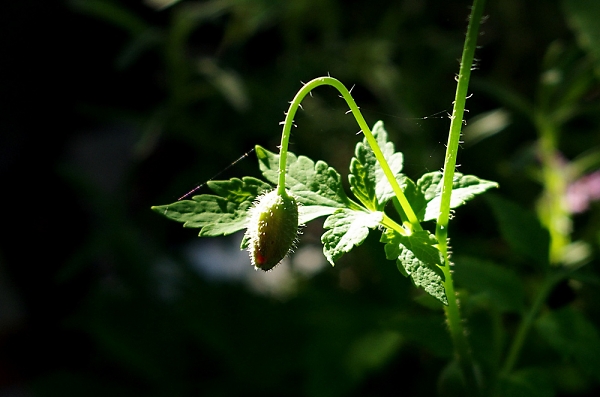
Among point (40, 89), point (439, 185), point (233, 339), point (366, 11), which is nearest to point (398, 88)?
point (366, 11)

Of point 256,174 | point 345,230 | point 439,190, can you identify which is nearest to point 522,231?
point 439,190

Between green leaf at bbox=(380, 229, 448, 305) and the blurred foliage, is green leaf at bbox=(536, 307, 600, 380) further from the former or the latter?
green leaf at bbox=(380, 229, 448, 305)

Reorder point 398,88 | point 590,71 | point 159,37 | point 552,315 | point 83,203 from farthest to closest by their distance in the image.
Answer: point 83,203 < point 398,88 < point 159,37 < point 590,71 < point 552,315

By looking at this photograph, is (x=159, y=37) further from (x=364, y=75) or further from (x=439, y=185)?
(x=439, y=185)

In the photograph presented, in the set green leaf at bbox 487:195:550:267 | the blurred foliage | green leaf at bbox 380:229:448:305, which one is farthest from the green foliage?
green leaf at bbox 487:195:550:267

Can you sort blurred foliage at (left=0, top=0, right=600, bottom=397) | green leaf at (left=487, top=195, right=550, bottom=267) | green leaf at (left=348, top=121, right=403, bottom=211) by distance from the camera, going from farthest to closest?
blurred foliage at (left=0, top=0, right=600, bottom=397)
green leaf at (left=487, top=195, right=550, bottom=267)
green leaf at (left=348, top=121, right=403, bottom=211)
